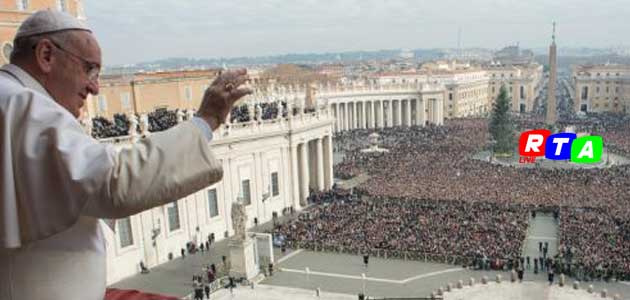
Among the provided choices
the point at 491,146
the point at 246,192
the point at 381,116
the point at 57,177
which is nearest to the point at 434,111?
the point at 381,116

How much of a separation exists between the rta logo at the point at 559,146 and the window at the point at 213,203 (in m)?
34.1

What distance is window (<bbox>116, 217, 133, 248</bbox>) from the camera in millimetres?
29672

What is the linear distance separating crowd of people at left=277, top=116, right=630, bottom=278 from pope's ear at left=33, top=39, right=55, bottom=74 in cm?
2783

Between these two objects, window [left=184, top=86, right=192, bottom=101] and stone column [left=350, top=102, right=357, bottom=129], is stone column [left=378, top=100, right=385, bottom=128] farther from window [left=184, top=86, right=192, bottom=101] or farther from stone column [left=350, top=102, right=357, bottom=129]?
window [left=184, top=86, right=192, bottom=101]

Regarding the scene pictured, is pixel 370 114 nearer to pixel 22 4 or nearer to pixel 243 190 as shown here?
pixel 243 190

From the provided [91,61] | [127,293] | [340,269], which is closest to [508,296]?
[340,269]

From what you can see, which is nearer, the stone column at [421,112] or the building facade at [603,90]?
the stone column at [421,112]

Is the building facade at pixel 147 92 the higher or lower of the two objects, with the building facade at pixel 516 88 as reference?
higher

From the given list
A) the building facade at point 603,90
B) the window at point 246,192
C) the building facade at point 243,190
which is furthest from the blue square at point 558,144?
the building facade at point 603,90

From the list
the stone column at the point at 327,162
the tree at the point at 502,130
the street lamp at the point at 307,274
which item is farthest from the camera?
the tree at the point at 502,130

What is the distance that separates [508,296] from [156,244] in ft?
62.6

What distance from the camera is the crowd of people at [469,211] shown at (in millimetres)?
28891

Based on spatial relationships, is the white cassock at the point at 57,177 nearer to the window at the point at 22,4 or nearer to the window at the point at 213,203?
the window at the point at 22,4

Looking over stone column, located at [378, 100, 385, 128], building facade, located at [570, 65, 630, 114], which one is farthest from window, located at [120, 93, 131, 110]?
building facade, located at [570, 65, 630, 114]
